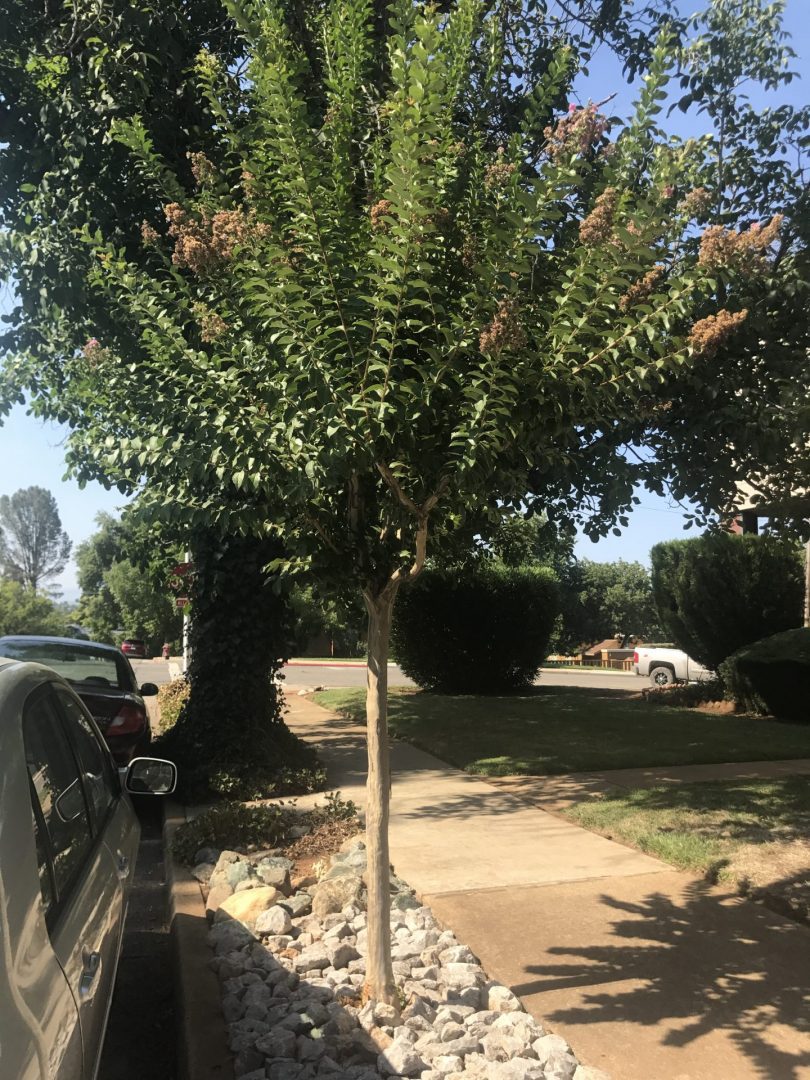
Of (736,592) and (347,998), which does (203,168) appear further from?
(736,592)

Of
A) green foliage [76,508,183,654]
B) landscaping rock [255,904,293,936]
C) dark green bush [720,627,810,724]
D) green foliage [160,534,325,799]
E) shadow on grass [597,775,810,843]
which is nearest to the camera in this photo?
landscaping rock [255,904,293,936]

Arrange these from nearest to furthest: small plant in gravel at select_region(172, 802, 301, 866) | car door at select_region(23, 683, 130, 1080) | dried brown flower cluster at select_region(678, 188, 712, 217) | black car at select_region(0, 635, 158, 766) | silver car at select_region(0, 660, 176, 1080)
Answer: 1. silver car at select_region(0, 660, 176, 1080)
2. car door at select_region(23, 683, 130, 1080)
3. dried brown flower cluster at select_region(678, 188, 712, 217)
4. small plant in gravel at select_region(172, 802, 301, 866)
5. black car at select_region(0, 635, 158, 766)

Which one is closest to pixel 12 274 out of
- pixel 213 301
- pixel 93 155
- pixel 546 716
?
pixel 93 155

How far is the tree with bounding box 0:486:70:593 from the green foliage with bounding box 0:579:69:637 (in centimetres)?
7893

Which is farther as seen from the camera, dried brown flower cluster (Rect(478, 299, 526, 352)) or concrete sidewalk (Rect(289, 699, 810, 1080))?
concrete sidewalk (Rect(289, 699, 810, 1080))

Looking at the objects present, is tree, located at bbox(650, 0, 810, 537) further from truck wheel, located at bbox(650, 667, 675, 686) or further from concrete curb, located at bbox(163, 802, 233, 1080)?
truck wheel, located at bbox(650, 667, 675, 686)

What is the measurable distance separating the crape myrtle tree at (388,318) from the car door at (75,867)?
1.16m

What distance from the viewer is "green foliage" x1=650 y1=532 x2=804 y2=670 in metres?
17.2

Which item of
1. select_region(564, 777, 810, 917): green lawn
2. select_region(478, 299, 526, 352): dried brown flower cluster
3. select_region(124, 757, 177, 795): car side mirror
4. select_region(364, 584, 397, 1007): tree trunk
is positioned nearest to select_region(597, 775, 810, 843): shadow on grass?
select_region(564, 777, 810, 917): green lawn

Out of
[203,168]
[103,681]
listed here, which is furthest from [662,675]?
[203,168]

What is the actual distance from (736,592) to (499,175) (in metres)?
15.2

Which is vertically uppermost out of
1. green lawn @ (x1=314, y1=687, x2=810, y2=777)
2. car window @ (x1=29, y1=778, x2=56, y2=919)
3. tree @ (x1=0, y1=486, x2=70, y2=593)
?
tree @ (x1=0, y1=486, x2=70, y2=593)

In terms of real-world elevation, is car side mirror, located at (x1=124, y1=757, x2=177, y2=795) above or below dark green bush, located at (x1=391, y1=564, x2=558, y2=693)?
below

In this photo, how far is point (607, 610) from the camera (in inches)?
2448
